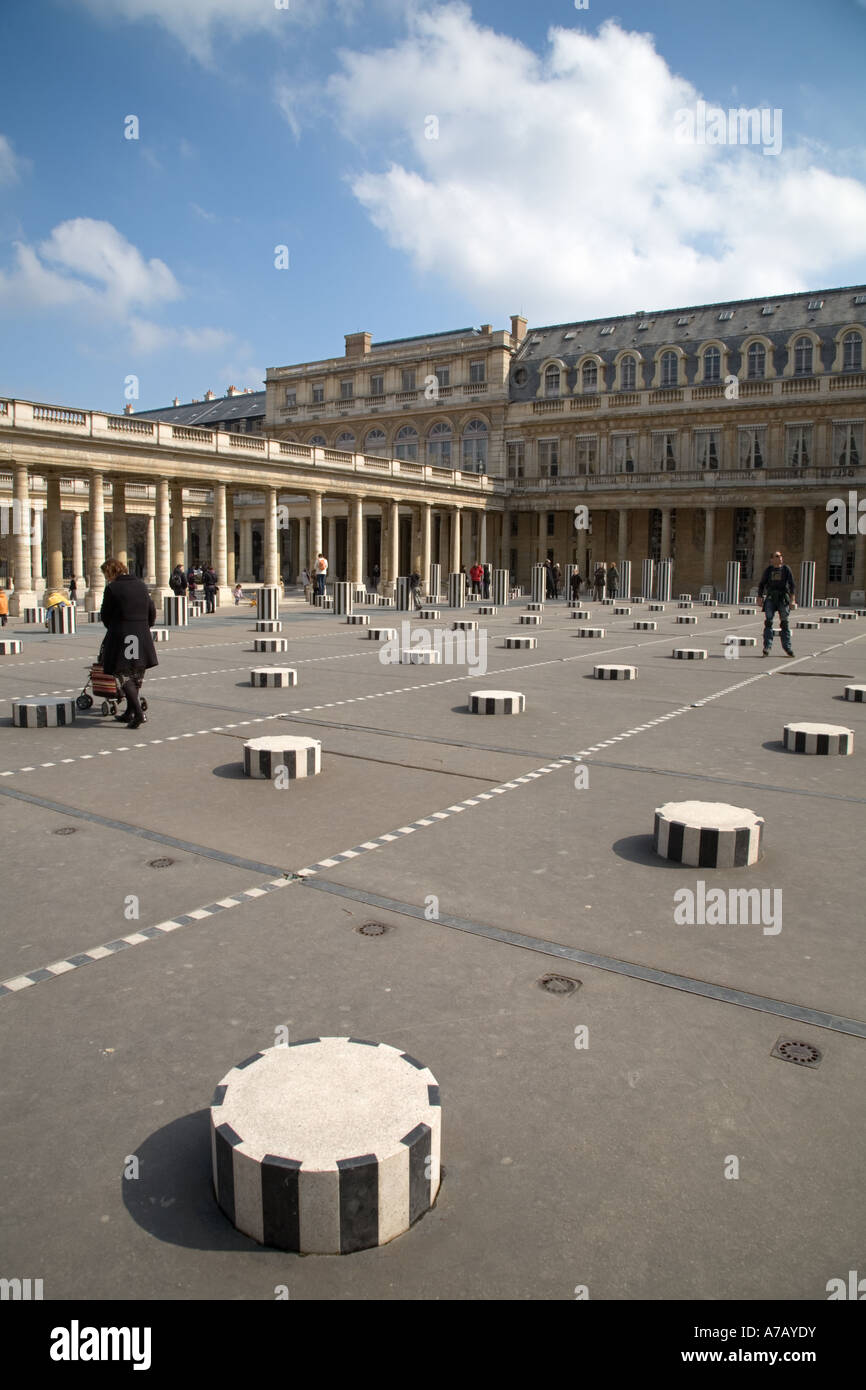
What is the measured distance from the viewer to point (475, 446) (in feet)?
218

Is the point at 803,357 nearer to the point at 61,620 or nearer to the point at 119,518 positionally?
the point at 119,518

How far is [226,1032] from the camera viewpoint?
4.29 m

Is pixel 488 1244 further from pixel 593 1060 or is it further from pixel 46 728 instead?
pixel 46 728

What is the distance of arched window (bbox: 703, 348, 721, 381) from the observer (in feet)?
→ 194

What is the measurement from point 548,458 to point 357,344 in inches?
759

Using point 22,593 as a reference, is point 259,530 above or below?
above

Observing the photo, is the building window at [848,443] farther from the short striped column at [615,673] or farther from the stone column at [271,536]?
the short striped column at [615,673]

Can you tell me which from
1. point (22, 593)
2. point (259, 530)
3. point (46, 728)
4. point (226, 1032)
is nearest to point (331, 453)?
point (22, 593)

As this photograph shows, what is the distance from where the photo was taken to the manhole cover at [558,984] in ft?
15.5

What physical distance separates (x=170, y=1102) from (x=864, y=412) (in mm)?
59025

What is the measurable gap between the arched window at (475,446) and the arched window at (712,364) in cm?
1507

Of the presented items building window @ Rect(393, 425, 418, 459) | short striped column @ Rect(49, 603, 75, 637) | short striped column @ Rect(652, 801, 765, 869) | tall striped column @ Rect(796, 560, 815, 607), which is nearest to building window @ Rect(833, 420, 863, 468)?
tall striped column @ Rect(796, 560, 815, 607)

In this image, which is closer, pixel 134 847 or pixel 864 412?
pixel 134 847

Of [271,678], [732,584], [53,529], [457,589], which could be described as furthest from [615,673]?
[732,584]
